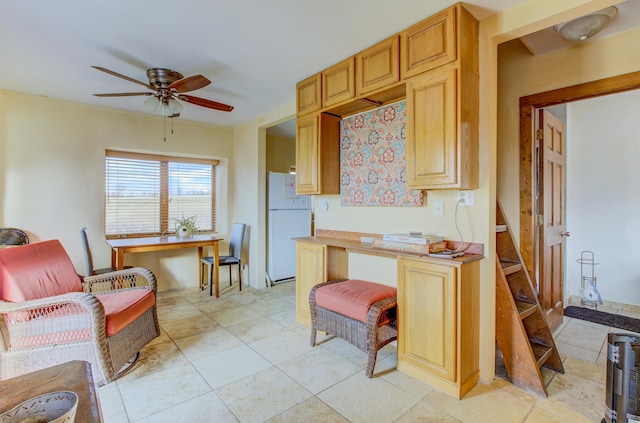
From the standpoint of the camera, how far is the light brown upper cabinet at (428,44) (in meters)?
1.96

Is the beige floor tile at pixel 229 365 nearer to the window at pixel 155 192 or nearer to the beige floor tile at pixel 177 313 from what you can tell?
the beige floor tile at pixel 177 313

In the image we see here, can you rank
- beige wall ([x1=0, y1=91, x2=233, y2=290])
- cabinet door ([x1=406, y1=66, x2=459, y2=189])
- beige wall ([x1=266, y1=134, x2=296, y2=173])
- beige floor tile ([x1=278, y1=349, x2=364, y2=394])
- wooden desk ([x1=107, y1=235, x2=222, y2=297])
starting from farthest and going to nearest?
1. beige wall ([x1=266, y1=134, x2=296, y2=173])
2. wooden desk ([x1=107, y1=235, x2=222, y2=297])
3. beige wall ([x1=0, y1=91, x2=233, y2=290])
4. beige floor tile ([x1=278, y1=349, x2=364, y2=394])
5. cabinet door ([x1=406, y1=66, x2=459, y2=189])

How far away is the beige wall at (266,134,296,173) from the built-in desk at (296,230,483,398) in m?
3.17

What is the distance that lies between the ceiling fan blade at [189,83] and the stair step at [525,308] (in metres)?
2.87

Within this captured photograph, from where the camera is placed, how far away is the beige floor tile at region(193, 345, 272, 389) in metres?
2.18

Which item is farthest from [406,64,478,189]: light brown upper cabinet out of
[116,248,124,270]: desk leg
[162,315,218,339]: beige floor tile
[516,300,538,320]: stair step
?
[116,248,124,270]: desk leg

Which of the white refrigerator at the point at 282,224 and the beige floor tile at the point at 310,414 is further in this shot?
the white refrigerator at the point at 282,224

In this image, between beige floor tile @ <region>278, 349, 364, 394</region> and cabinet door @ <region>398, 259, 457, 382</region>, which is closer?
cabinet door @ <region>398, 259, 457, 382</region>

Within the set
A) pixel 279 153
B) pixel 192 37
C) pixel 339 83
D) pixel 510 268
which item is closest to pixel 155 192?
pixel 279 153

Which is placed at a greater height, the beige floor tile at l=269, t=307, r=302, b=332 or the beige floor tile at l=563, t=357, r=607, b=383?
the beige floor tile at l=269, t=307, r=302, b=332

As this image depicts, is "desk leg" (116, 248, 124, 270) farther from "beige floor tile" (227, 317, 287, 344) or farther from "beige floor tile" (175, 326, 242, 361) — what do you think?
"beige floor tile" (227, 317, 287, 344)

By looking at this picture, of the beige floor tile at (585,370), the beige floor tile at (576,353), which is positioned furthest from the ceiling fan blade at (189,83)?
the beige floor tile at (576,353)

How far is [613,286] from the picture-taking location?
3.63m

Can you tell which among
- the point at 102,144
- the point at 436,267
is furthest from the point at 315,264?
the point at 102,144
